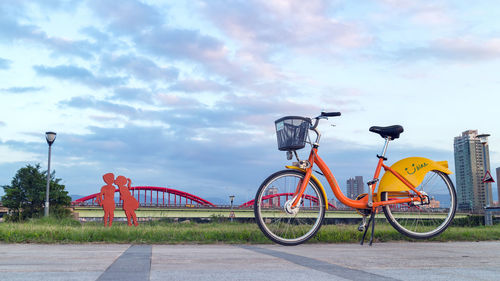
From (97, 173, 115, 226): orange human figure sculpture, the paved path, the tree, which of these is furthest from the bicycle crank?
the tree

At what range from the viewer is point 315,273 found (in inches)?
122

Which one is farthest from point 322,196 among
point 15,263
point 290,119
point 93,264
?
point 15,263

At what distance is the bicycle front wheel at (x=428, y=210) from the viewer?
5832 millimetres

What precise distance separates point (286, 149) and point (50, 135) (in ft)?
53.1

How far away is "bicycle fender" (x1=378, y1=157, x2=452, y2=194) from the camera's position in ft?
18.7

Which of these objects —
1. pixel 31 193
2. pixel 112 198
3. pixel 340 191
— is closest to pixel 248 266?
pixel 340 191

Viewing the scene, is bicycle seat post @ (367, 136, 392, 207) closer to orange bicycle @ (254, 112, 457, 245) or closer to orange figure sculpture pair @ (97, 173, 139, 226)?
orange bicycle @ (254, 112, 457, 245)

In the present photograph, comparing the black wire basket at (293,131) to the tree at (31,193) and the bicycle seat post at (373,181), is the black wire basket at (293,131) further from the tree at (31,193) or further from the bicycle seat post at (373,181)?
the tree at (31,193)

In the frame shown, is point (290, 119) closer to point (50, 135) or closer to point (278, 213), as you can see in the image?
point (278, 213)

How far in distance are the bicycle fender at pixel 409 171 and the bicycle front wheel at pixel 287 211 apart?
2.97 ft

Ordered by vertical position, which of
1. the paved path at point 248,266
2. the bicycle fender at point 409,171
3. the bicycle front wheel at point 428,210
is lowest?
the paved path at point 248,266

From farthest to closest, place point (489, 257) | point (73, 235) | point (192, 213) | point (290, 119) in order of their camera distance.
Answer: point (192, 213)
point (73, 235)
point (290, 119)
point (489, 257)

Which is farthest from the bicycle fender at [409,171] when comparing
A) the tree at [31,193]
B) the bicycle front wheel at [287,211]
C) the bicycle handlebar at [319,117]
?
the tree at [31,193]

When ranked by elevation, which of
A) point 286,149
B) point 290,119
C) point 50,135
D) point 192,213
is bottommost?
point 192,213
